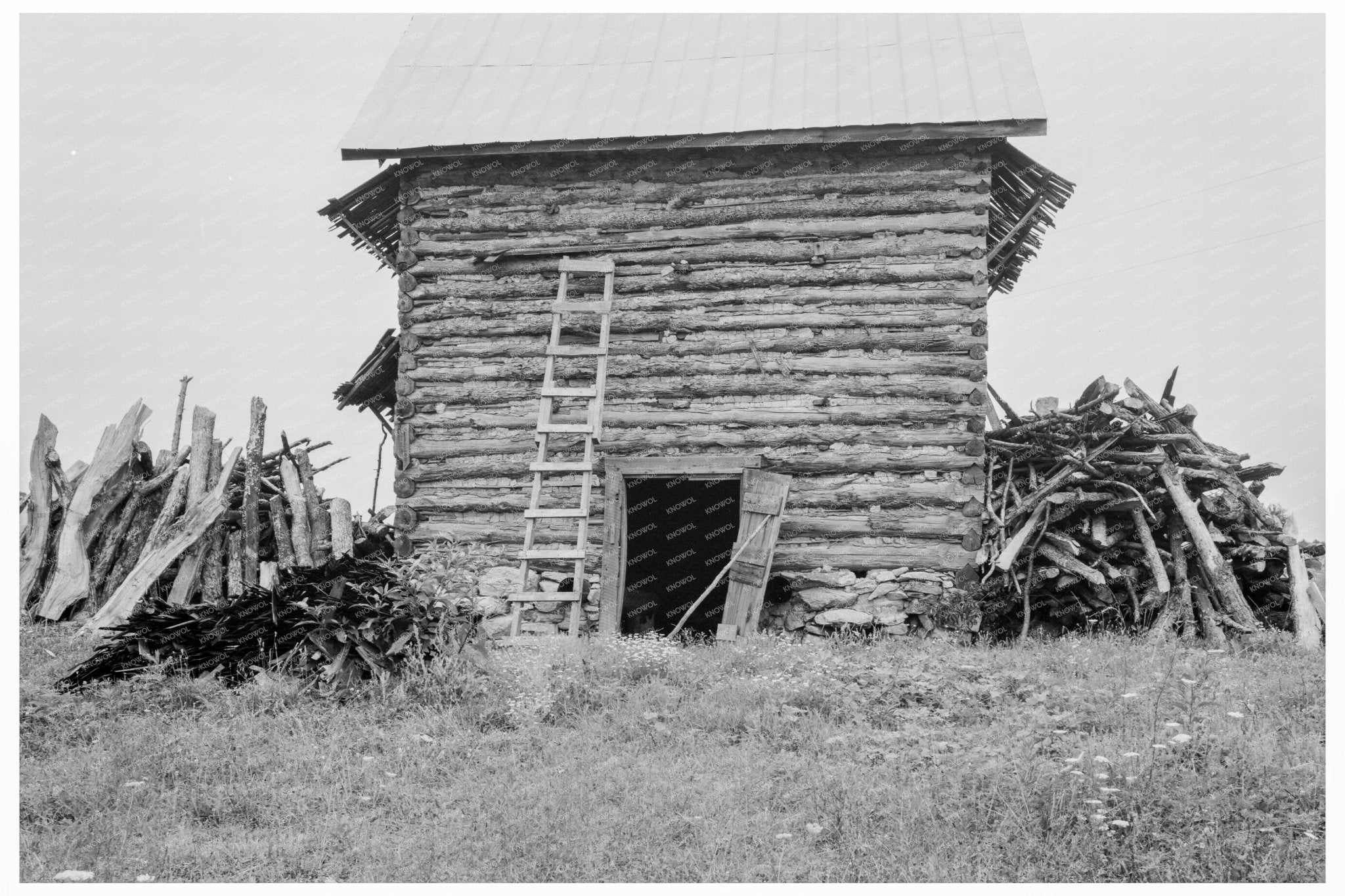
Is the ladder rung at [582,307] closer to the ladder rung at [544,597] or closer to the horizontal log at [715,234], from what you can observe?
the horizontal log at [715,234]

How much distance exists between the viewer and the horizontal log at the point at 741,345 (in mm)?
10859

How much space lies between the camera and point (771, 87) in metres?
11.8

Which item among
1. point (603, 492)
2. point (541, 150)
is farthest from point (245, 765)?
point (541, 150)

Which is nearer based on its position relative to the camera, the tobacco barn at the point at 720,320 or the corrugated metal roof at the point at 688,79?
the tobacco barn at the point at 720,320

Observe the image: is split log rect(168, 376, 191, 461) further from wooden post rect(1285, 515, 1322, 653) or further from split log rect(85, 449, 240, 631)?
wooden post rect(1285, 515, 1322, 653)

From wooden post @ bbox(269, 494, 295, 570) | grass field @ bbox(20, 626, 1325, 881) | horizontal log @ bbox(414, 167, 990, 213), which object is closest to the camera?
grass field @ bbox(20, 626, 1325, 881)

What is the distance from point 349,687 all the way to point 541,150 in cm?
582

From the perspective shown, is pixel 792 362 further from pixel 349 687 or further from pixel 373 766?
pixel 373 766

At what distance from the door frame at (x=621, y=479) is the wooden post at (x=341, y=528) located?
337 centimetres

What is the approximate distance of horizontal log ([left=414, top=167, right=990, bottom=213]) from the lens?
11125 millimetres

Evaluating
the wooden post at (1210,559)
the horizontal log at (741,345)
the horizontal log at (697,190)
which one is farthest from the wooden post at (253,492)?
the wooden post at (1210,559)

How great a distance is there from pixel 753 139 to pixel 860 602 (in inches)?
182

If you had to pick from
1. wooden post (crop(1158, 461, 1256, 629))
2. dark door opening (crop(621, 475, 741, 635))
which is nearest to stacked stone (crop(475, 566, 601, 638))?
dark door opening (crop(621, 475, 741, 635))

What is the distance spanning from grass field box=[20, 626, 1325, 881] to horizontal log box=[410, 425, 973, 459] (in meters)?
2.68
